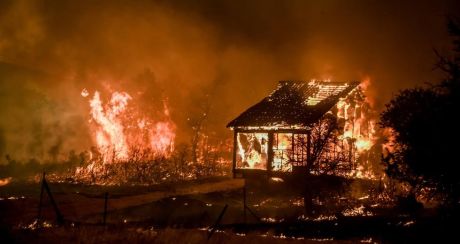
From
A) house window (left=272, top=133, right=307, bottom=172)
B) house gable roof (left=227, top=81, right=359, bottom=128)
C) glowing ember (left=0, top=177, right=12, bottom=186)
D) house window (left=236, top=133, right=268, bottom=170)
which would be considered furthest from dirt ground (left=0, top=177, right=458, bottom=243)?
house gable roof (left=227, top=81, right=359, bottom=128)

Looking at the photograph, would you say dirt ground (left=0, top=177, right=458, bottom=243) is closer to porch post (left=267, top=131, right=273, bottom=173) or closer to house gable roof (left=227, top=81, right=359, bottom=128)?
porch post (left=267, top=131, right=273, bottom=173)

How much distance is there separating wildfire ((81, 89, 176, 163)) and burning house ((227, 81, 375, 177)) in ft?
41.1

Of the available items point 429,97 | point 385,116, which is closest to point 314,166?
point 385,116

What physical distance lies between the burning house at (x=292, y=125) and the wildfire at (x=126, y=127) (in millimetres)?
12542

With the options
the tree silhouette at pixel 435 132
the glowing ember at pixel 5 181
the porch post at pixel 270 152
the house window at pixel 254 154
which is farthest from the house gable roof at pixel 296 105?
the glowing ember at pixel 5 181

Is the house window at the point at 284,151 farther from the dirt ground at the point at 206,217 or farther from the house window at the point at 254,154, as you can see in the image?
the dirt ground at the point at 206,217

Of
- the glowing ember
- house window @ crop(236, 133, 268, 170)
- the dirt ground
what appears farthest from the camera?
house window @ crop(236, 133, 268, 170)

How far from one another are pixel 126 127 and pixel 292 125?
20398 millimetres

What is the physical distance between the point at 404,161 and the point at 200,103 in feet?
131

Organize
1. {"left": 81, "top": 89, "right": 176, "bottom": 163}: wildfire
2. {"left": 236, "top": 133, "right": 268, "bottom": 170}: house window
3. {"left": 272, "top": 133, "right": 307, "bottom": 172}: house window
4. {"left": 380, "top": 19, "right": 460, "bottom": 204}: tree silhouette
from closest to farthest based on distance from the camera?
1. {"left": 380, "top": 19, "right": 460, "bottom": 204}: tree silhouette
2. {"left": 272, "top": 133, "right": 307, "bottom": 172}: house window
3. {"left": 236, "top": 133, "right": 268, "bottom": 170}: house window
4. {"left": 81, "top": 89, "right": 176, "bottom": 163}: wildfire

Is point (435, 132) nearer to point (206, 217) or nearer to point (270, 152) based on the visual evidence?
point (206, 217)

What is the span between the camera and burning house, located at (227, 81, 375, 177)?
26.1 m

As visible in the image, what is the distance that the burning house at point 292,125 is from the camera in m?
26.1

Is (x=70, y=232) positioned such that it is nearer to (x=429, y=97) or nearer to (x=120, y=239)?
(x=120, y=239)
